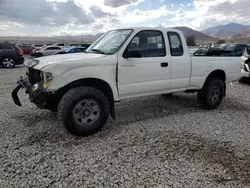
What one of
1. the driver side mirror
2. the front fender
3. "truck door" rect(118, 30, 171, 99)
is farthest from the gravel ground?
the driver side mirror

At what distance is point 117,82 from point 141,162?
1.54 meters

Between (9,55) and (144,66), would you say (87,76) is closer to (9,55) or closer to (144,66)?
(144,66)

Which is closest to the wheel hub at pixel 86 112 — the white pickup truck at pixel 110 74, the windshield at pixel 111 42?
the white pickup truck at pixel 110 74

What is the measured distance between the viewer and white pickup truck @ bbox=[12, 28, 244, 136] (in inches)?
144

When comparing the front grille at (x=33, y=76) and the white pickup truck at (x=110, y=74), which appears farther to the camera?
the front grille at (x=33, y=76)

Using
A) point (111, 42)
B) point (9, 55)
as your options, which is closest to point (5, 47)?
point (9, 55)

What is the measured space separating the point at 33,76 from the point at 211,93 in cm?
406

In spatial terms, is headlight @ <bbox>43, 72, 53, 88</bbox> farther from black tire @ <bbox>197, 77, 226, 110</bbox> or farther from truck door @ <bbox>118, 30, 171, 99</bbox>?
black tire @ <bbox>197, 77, 226, 110</bbox>

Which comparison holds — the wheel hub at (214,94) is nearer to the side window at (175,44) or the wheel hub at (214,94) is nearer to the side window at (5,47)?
the side window at (175,44)

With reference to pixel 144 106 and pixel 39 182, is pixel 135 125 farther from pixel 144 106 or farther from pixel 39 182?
pixel 39 182

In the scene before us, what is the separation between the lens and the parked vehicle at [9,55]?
14059mm

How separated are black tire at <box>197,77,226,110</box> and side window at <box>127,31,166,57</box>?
1586mm

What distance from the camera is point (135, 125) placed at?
4.53m

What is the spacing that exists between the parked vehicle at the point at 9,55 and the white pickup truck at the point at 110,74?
442 inches
